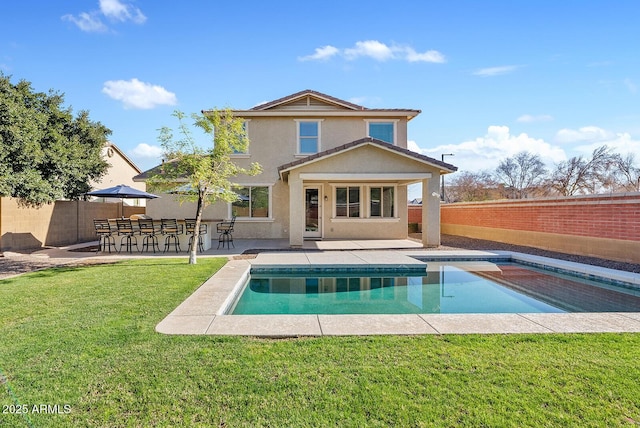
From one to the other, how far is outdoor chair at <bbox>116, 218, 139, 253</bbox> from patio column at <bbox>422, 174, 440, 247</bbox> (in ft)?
41.1

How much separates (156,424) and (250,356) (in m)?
1.40

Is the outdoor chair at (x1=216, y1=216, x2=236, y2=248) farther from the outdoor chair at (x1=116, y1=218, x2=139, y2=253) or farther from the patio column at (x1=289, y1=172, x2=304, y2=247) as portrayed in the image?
the outdoor chair at (x1=116, y1=218, x2=139, y2=253)

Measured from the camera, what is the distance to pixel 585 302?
7832mm

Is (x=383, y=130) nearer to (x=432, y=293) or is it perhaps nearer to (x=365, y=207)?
(x=365, y=207)

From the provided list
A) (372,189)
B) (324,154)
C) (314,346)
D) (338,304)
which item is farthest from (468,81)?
(314,346)

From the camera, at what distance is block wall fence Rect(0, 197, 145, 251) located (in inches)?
570

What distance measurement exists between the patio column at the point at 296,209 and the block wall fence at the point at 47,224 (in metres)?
11.6

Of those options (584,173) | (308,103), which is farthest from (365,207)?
(584,173)

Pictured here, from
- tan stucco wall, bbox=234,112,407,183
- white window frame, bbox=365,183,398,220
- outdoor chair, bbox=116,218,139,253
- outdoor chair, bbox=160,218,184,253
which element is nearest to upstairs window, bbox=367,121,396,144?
tan stucco wall, bbox=234,112,407,183

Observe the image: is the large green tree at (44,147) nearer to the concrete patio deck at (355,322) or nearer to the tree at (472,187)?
the concrete patio deck at (355,322)

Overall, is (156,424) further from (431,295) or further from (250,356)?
(431,295)

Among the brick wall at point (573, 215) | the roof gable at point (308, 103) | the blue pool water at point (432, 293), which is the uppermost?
the roof gable at point (308, 103)

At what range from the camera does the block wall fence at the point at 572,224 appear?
11812mm

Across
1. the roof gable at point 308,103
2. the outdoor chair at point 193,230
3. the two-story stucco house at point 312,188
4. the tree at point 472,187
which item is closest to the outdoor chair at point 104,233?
the outdoor chair at point 193,230
